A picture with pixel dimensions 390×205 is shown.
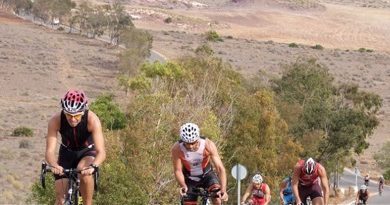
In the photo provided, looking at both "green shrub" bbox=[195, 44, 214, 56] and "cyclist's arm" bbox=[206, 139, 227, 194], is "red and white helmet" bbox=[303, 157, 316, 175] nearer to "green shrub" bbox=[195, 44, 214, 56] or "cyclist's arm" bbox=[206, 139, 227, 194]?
"cyclist's arm" bbox=[206, 139, 227, 194]

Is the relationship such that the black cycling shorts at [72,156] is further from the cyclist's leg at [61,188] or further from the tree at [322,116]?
the tree at [322,116]

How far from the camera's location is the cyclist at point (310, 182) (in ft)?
48.7

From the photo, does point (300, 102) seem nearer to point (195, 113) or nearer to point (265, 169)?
point (265, 169)

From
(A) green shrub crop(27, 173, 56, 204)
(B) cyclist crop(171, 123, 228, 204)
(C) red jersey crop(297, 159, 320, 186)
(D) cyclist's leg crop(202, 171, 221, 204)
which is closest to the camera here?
(B) cyclist crop(171, 123, 228, 204)

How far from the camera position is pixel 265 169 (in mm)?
43312

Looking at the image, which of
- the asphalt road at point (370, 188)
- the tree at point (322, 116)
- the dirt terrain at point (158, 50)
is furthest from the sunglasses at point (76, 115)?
the tree at point (322, 116)

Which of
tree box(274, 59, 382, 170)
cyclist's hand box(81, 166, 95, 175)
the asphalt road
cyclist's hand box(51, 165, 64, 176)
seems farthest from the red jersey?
tree box(274, 59, 382, 170)

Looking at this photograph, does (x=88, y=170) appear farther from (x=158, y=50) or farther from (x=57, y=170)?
(x=158, y=50)

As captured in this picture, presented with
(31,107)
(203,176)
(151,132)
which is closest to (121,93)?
(31,107)

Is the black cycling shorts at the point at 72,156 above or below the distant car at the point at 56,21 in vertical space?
above

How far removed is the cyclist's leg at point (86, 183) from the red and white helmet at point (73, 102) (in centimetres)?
73

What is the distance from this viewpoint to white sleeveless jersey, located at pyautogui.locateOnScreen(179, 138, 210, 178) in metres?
11.4

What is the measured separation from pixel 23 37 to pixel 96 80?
2414 cm

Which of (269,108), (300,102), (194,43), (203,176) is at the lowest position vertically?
(194,43)
